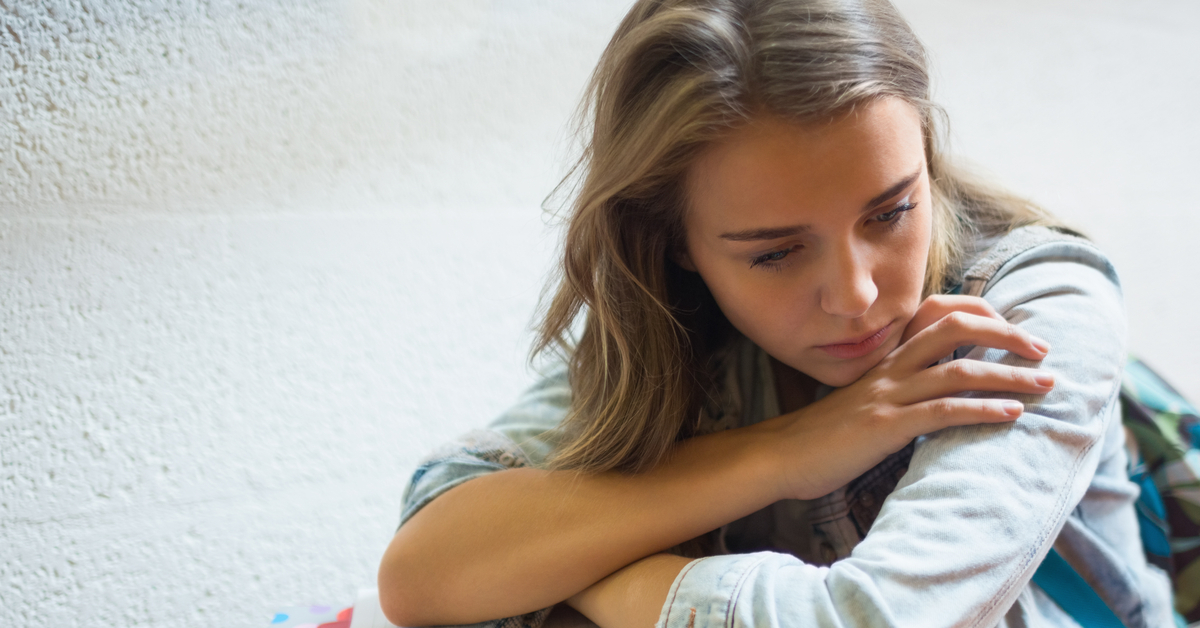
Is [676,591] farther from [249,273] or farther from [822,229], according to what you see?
[249,273]

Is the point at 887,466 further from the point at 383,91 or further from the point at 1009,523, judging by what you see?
the point at 383,91

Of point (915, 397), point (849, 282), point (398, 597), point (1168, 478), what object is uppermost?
point (849, 282)

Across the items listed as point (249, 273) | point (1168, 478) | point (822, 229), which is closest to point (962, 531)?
point (822, 229)

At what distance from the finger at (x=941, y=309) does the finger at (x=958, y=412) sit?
0.10 m

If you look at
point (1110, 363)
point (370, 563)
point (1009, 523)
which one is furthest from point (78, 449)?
point (1110, 363)

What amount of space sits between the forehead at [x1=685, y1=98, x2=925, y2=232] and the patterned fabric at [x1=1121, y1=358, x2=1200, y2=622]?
1.48ft

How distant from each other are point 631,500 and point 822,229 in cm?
29

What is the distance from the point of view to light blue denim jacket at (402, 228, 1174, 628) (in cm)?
49

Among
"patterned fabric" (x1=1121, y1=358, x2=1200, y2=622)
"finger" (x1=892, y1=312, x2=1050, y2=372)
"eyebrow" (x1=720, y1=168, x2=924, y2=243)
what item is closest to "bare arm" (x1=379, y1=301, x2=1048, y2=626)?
"finger" (x1=892, y1=312, x2=1050, y2=372)

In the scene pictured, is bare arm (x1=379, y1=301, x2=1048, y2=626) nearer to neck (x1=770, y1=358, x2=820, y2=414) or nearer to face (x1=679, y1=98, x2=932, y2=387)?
face (x1=679, y1=98, x2=932, y2=387)

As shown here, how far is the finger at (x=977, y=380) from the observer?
0.56 metres

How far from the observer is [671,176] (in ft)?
2.14

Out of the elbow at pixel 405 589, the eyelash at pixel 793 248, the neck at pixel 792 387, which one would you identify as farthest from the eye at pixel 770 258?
the elbow at pixel 405 589

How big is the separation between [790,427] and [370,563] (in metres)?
0.67
